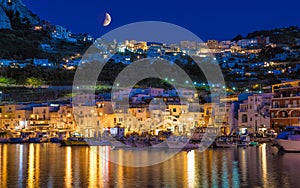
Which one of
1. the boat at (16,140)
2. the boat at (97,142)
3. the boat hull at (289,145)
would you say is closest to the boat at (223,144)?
the boat hull at (289,145)

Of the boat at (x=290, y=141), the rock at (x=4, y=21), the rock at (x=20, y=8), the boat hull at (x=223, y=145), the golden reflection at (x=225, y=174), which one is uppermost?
the rock at (x=20, y=8)

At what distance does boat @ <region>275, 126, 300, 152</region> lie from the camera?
2923cm

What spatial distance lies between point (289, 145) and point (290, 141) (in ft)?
0.84

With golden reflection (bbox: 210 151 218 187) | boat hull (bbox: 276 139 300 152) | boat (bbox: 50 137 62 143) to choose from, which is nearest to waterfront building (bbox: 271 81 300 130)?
boat hull (bbox: 276 139 300 152)

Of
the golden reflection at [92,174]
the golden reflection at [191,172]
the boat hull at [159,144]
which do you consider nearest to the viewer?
the golden reflection at [92,174]

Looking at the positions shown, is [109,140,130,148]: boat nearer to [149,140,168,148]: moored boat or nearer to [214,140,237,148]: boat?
[149,140,168,148]: moored boat

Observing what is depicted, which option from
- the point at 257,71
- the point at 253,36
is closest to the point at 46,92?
the point at 257,71

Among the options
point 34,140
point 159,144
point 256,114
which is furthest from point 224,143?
point 34,140

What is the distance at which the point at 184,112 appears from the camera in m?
51.0

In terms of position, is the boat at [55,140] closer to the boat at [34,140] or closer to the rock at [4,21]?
the boat at [34,140]

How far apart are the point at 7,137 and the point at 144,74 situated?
4146cm

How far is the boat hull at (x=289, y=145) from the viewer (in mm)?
Answer: 29203

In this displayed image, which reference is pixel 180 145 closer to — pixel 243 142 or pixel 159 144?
pixel 159 144

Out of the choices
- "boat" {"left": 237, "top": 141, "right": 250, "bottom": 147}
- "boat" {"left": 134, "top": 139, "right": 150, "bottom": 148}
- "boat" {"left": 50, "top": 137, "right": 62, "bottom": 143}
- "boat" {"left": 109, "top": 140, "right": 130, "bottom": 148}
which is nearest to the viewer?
"boat" {"left": 134, "top": 139, "right": 150, "bottom": 148}
